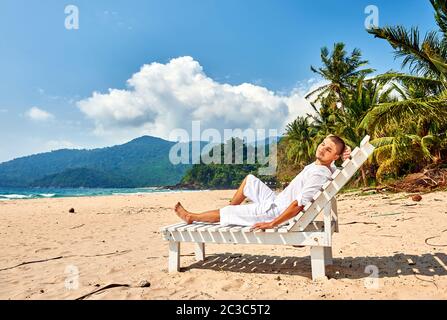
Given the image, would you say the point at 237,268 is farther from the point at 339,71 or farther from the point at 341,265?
the point at 339,71

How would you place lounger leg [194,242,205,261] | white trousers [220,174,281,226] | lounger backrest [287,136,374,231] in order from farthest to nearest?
lounger leg [194,242,205,261] → white trousers [220,174,281,226] → lounger backrest [287,136,374,231]

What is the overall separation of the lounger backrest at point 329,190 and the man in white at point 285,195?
0.47 ft

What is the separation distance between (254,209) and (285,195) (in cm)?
36

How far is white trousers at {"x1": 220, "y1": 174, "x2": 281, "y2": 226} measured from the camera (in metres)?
3.59

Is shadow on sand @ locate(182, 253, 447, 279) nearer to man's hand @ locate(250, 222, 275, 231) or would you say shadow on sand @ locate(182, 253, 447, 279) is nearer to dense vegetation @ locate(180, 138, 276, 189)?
man's hand @ locate(250, 222, 275, 231)

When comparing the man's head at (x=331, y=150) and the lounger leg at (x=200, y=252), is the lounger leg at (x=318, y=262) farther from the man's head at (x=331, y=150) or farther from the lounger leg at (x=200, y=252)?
the lounger leg at (x=200, y=252)

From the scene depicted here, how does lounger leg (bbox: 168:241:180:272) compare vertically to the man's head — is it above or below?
below

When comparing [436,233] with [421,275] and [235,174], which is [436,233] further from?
[235,174]

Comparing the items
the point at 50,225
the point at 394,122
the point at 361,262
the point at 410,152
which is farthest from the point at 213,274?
the point at 410,152

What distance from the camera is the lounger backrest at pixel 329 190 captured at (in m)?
3.16

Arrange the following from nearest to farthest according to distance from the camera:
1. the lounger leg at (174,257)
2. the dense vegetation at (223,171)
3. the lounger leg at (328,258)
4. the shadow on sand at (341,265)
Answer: the shadow on sand at (341,265) < the lounger leg at (174,257) < the lounger leg at (328,258) < the dense vegetation at (223,171)

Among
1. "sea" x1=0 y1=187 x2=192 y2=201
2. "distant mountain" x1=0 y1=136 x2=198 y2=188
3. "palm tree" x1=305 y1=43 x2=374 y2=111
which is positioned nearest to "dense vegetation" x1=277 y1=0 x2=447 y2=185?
"palm tree" x1=305 y1=43 x2=374 y2=111

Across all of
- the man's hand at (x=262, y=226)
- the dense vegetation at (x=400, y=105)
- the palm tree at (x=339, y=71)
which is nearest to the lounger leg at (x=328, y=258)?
the man's hand at (x=262, y=226)
